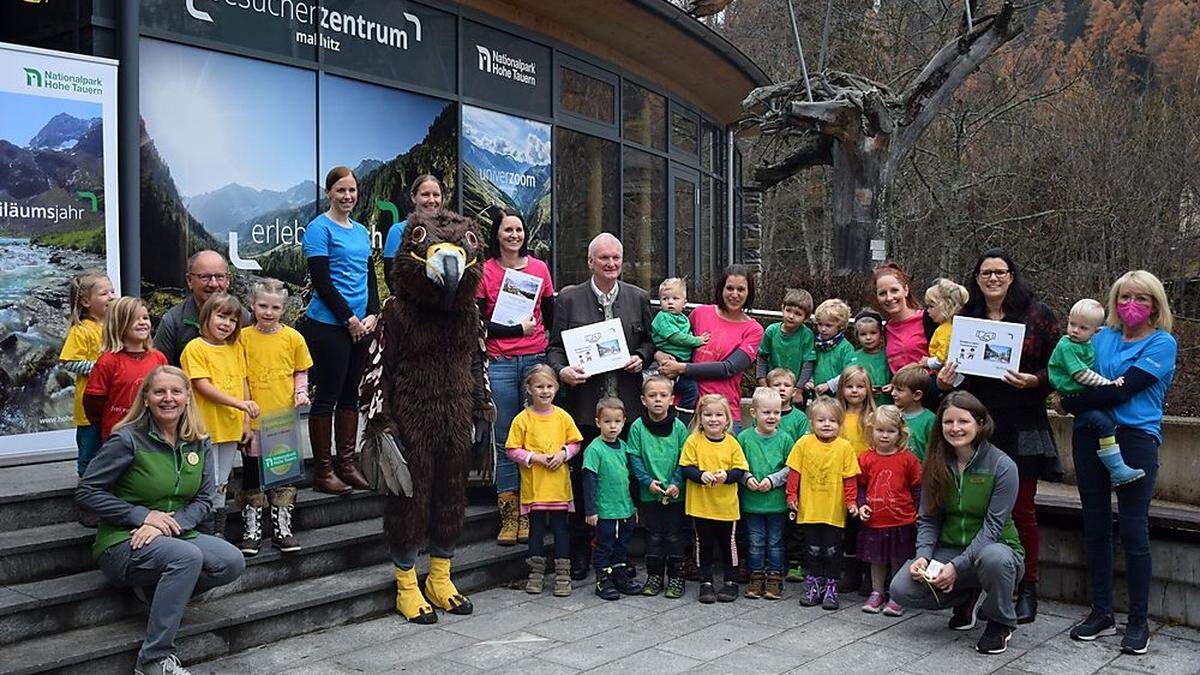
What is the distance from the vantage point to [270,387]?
5.39m

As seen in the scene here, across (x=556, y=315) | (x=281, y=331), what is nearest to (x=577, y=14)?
(x=556, y=315)

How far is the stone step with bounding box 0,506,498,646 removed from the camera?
4480 mm

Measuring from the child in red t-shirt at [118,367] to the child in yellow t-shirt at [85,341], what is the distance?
0.24 ft

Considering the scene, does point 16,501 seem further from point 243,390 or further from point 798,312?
point 798,312

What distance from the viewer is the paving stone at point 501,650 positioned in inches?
190

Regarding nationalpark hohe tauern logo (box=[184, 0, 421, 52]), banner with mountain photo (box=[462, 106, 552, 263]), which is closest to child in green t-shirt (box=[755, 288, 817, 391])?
banner with mountain photo (box=[462, 106, 552, 263])

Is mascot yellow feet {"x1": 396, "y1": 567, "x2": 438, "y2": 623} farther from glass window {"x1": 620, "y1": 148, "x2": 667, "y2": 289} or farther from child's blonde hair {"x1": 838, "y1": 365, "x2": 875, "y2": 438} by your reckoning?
glass window {"x1": 620, "y1": 148, "x2": 667, "y2": 289}

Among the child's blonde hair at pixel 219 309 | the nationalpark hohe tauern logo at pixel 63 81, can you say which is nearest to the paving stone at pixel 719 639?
the child's blonde hair at pixel 219 309

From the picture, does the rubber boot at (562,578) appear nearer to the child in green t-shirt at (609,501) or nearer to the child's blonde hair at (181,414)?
the child in green t-shirt at (609,501)

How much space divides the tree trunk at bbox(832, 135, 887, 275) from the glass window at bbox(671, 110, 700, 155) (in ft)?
7.28

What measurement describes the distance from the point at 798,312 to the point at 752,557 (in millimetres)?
1499

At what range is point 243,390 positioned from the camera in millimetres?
5254

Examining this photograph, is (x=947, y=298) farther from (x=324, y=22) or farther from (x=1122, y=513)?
(x=324, y=22)

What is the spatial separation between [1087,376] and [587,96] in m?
8.87
